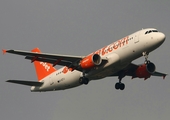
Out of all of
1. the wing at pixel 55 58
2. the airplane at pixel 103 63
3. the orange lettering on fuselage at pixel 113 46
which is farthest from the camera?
the wing at pixel 55 58

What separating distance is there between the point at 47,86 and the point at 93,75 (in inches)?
337

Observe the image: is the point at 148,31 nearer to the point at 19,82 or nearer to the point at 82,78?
the point at 82,78

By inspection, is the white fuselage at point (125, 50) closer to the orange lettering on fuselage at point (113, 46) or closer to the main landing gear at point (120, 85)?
the orange lettering on fuselage at point (113, 46)

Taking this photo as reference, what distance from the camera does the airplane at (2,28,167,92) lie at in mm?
57281

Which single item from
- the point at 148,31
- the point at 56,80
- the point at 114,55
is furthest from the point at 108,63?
the point at 56,80

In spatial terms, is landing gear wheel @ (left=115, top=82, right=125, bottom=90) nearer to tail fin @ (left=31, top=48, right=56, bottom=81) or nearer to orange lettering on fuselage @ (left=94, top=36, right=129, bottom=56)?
orange lettering on fuselage @ (left=94, top=36, right=129, bottom=56)

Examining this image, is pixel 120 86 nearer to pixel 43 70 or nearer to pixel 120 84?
pixel 120 84

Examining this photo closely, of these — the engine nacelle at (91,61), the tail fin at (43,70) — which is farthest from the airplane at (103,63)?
the tail fin at (43,70)

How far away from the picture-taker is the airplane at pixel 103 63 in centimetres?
5728

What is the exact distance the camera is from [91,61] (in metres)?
58.7

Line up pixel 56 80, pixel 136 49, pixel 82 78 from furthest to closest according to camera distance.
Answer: pixel 56 80 → pixel 82 78 → pixel 136 49

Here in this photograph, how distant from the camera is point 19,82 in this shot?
6344cm

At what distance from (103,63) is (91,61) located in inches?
51.6

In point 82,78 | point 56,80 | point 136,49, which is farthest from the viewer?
point 56,80
